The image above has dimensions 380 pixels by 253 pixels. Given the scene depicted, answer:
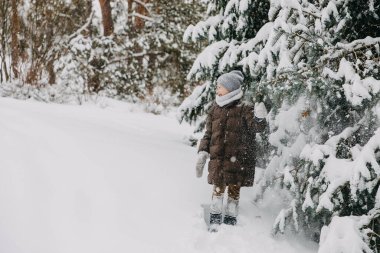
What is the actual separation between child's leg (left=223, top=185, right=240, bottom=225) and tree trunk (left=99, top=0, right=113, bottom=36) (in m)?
10.9

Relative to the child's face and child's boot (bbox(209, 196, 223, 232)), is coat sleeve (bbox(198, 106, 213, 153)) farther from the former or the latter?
child's boot (bbox(209, 196, 223, 232))

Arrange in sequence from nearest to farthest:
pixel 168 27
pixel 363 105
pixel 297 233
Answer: pixel 363 105 → pixel 297 233 → pixel 168 27

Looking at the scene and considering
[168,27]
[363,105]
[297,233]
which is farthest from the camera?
[168,27]

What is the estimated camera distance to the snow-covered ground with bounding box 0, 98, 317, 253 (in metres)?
3.30

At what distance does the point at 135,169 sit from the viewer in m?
4.43

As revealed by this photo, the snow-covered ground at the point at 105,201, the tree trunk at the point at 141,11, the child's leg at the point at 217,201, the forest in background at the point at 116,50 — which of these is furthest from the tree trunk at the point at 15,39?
the child's leg at the point at 217,201

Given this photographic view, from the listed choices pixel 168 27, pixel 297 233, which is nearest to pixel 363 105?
pixel 297 233

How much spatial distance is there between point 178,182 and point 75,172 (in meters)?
1.07

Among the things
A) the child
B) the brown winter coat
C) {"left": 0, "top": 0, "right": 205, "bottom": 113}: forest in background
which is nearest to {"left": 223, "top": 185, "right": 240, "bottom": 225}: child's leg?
the child

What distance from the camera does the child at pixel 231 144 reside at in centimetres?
379

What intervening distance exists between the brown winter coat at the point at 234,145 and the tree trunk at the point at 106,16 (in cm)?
1060

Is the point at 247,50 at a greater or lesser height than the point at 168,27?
lesser

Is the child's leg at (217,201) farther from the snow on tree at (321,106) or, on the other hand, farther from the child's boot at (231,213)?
the snow on tree at (321,106)

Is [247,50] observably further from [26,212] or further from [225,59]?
[26,212]
